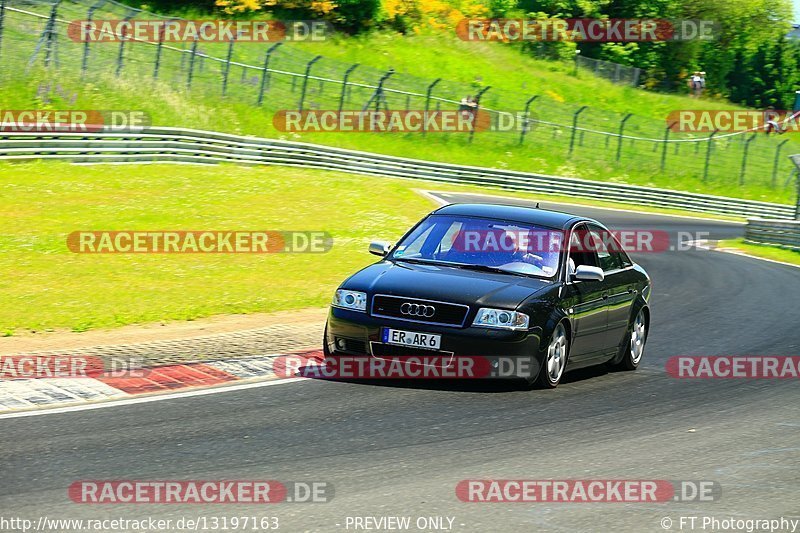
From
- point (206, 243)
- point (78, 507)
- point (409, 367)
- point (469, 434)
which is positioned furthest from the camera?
point (206, 243)

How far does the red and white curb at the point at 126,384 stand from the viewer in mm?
9031

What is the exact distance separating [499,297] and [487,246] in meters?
1.12

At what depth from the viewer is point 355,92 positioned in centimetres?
4428

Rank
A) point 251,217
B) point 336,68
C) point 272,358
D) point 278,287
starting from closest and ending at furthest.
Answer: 1. point 272,358
2. point 278,287
3. point 251,217
4. point 336,68

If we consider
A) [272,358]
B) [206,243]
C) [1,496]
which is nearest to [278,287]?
[206,243]

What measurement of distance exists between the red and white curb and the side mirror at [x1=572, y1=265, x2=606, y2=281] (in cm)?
288

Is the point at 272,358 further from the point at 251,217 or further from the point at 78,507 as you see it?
the point at 251,217

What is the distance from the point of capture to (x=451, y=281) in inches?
399

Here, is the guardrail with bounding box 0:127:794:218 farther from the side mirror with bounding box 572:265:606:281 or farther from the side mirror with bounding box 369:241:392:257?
the side mirror with bounding box 572:265:606:281

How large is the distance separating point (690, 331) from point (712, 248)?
52.9 feet

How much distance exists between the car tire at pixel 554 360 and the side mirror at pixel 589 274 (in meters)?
0.51
